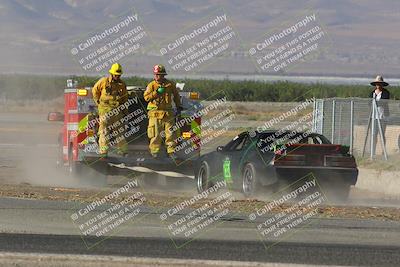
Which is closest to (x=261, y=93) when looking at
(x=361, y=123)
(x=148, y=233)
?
(x=361, y=123)

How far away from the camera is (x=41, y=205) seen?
50.4ft

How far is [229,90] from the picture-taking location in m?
83.1

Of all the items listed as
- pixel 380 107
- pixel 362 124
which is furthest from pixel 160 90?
pixel 362 124

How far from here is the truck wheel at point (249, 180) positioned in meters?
18.1

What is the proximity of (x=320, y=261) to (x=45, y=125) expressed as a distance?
35913 mm

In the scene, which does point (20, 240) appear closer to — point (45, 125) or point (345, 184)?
point (345, 184)

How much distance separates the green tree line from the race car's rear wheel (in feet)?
157

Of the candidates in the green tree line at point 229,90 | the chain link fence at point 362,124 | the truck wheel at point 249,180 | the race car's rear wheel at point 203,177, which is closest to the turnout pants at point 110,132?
the race car's rear wheel at point 203,177

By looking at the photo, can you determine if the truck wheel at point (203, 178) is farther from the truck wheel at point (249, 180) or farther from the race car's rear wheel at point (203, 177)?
the truck wheel at point (249, 180)

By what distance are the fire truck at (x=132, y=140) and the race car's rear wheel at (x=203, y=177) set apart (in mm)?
575

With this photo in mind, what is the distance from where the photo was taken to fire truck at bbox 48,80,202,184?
2030 centimetres

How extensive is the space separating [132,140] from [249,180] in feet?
10.4

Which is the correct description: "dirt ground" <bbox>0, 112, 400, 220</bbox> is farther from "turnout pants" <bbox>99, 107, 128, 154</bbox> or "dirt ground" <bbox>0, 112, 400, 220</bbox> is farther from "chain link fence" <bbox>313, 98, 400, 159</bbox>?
"chain link fence" <bbox>313, 98, 400, 159</bbox>

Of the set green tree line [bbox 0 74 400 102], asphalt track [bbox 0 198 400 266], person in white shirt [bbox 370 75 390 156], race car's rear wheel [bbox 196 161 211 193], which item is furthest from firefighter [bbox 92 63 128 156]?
green tree line [bbox 0 74 400 102]
